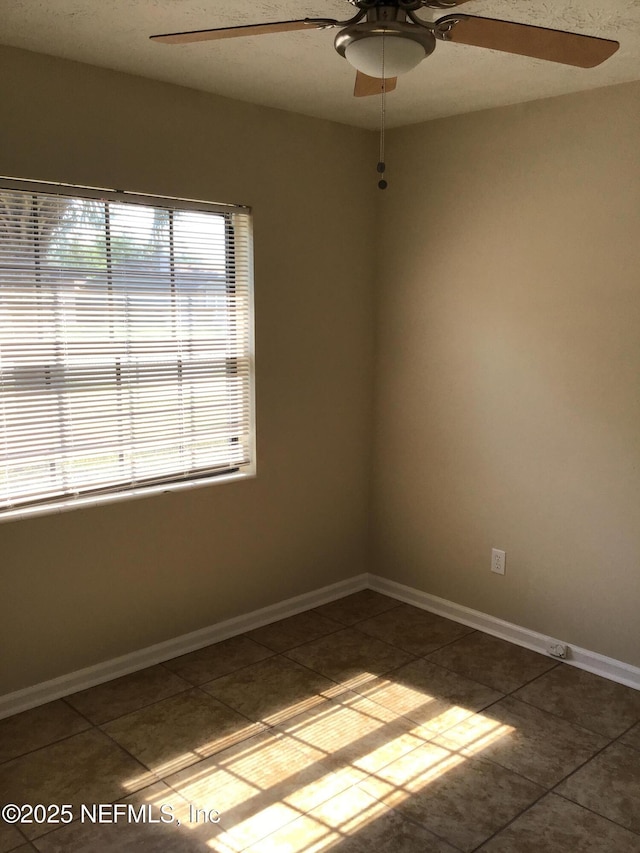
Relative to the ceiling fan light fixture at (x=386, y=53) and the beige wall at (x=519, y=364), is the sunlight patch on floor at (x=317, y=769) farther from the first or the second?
the ceiling fan light fixture at (x=386, y=53)

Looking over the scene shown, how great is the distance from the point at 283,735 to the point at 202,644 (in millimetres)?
802

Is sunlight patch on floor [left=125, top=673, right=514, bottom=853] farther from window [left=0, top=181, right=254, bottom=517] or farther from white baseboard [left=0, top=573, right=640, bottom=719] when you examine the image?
Answer: window [left=0, top=181, right=254, bottom=517]

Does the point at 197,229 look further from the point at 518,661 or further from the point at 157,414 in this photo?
the point at 518,661

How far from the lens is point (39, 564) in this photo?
2859 mm


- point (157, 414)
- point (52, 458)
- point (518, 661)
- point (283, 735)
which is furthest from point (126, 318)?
point (518, 661)

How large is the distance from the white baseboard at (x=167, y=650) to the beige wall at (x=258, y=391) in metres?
0.04

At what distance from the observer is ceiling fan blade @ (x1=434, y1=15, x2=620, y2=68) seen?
1.71 metres

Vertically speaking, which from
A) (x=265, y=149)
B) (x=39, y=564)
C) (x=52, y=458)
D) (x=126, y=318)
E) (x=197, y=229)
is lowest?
(x=39, y=564)

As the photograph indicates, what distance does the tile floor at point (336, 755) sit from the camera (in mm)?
2227

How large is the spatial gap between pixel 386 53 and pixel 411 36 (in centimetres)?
7

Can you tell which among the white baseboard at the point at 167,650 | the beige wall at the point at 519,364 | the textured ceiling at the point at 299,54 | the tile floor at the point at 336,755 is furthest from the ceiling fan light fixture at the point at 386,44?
the white baseboard at the point at 167,650

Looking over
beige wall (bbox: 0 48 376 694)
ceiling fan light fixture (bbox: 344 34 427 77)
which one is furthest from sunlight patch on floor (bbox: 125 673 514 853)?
ceiling fan light fixture (bbox: 344 34 427 77)

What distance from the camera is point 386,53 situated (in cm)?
171

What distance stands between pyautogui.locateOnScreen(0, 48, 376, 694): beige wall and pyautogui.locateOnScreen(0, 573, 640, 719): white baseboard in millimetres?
47
